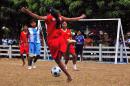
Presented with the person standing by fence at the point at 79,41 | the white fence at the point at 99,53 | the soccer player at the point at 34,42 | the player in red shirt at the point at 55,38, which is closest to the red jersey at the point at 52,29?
the player in red shirt at the point at 55,38

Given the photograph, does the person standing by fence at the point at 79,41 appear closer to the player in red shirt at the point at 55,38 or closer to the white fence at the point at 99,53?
the white fence at the point at 99,53

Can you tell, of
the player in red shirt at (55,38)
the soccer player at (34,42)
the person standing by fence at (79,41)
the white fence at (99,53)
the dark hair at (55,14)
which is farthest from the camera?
the white fence at (99,53)

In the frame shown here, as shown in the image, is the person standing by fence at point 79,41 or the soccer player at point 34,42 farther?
the person standing by fence at point 79,41

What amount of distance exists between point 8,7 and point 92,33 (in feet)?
24.1

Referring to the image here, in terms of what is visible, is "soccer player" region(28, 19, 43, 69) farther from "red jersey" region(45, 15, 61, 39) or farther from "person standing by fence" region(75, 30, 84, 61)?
"person standing by fence" region(75, 30, 84, 61)

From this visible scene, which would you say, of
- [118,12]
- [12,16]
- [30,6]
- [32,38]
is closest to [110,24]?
[118,12]

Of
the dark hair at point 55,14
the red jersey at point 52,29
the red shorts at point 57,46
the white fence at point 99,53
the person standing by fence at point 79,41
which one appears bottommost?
the white fence at point 99,53

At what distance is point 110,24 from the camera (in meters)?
28.9

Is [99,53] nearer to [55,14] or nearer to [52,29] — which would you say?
A: [52,29]

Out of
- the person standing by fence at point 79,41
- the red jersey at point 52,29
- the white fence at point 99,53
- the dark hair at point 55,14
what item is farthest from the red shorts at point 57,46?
the white fence at point 99,53

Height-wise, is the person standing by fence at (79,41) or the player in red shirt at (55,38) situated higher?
the player in red shirt at (55,38)

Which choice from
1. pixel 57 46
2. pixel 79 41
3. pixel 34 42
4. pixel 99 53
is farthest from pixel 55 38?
pixel 99 53

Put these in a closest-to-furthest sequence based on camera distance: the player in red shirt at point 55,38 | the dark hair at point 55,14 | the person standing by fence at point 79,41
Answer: the dark hair at point 55,14 → the player in red shirt at point 55,38 → the person standing by fence at point 79,41

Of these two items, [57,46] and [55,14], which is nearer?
[55,14]
